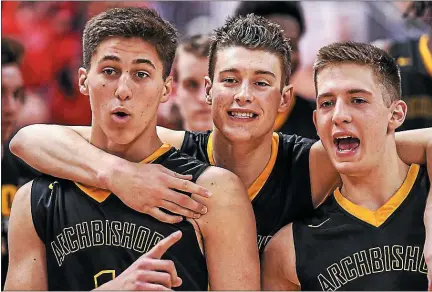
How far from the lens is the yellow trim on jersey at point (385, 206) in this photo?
218 centimetres

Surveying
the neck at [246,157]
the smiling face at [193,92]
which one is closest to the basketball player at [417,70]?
the smiling face at [193,92]

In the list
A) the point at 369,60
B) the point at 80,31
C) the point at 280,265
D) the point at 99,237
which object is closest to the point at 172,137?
the point at 99,237

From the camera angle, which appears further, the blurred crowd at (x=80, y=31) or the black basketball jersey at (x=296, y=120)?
the blurred crowd at (x=80, y=31)

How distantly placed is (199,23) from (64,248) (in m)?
2.83

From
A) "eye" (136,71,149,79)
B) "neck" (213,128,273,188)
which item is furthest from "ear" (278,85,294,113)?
"eye" (136,71,149,79)

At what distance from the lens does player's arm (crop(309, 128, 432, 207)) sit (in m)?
2.25

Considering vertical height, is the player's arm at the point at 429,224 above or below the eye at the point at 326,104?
below

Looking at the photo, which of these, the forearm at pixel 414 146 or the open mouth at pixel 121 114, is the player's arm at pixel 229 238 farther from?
the forearm at pixel 414 146

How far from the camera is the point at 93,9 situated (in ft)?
14.9

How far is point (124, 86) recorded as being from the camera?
209 centimetres

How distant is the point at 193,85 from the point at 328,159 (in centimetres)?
162

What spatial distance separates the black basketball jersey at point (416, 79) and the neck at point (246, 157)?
1746 mm

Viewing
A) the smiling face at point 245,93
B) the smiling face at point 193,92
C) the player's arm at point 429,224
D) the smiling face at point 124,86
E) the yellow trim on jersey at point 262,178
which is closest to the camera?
the player's arm at point 429,224

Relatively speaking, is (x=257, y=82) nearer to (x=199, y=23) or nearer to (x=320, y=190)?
(x=320, y=190)
